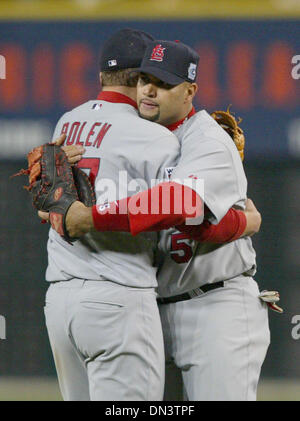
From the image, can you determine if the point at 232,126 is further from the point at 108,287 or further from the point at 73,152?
the point at 108,287

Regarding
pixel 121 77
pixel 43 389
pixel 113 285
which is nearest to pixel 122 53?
pixel 121 77

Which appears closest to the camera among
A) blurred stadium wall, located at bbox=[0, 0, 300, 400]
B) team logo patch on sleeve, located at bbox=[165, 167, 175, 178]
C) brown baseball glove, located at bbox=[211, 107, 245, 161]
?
team logo patch on sleeve, located at bbox=[165, 167, 175, 178]

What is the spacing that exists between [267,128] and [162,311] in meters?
1.31

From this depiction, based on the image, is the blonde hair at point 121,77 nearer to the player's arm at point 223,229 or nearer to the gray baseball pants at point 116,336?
the player's arm at point 223,229

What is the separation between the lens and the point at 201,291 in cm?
202

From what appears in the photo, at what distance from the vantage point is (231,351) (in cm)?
196

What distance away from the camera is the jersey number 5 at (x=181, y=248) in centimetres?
198

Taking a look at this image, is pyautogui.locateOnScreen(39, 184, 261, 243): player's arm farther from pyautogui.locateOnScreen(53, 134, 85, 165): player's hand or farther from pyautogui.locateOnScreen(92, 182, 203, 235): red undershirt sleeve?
pyautogui.locateOnScreen(53, 134, 85, 165): player's hand

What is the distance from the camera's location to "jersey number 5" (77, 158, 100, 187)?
6.31ft

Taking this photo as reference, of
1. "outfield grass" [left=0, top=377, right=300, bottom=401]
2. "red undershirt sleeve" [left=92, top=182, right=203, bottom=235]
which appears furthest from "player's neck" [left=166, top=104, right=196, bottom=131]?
"outfield grass" [left=0, top=377, right=300, bottom=401]

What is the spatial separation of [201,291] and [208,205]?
33 centimetres

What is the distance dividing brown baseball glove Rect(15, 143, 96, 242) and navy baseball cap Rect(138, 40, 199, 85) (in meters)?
0.33

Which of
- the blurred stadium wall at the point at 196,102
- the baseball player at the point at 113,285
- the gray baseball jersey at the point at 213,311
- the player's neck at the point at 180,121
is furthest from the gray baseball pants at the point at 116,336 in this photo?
the blurred stadium wall at the point at 196,102
